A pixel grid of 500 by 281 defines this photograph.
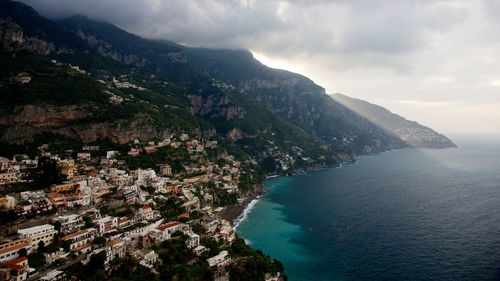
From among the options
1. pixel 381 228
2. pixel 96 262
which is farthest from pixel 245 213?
pixel 96 262

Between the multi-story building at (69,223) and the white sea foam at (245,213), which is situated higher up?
the multi-story building at (69,223)

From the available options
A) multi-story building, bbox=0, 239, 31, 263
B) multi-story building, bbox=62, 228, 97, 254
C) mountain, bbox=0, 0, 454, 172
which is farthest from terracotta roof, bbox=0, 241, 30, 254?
mountain, bbox=0, 0, 454, 172

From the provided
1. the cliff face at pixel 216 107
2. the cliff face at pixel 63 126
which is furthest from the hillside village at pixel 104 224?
the cliff face at pixel 216 107

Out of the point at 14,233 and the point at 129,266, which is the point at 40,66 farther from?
the point at 129,266

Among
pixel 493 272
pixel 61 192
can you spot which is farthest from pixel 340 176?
pixel 61 192

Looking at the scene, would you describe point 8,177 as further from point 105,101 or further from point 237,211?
point 237,211

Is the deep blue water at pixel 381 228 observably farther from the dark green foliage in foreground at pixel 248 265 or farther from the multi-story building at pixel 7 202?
the multi-story building at pixel 7 202

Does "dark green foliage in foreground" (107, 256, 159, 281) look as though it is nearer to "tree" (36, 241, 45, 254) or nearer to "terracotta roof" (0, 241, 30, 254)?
"tree" (36, 241, 45, 254)
